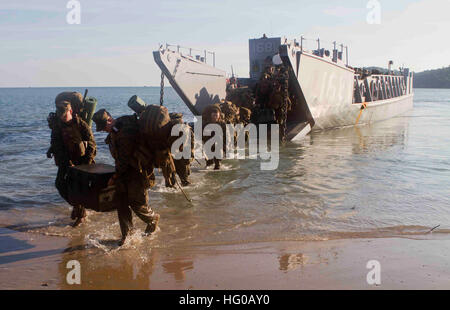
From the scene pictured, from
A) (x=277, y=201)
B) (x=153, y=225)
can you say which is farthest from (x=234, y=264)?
(x=277, y=201)

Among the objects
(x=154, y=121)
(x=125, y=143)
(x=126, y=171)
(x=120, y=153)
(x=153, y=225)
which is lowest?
(x=153, y=225)

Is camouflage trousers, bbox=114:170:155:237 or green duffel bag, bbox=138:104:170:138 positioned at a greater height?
green duffel bag, bbox=138:104:170:138

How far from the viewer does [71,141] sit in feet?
18.0

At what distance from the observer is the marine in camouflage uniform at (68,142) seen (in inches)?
214

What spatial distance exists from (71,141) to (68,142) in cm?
5

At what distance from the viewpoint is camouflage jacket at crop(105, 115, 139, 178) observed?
180 inches

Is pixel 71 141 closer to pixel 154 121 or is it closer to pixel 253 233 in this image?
pixel 154 121

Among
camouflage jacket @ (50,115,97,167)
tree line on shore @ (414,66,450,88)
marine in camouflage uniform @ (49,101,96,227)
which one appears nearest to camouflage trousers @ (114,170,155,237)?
marine in camouflage uniform @ (49,101,96,227)

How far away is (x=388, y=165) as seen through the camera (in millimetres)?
10250

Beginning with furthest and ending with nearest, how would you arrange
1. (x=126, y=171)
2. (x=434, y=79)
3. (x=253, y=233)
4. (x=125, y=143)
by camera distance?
(x=434, y=79), (x=253, y=233), (x=126, y=171), (x=125, y=143)

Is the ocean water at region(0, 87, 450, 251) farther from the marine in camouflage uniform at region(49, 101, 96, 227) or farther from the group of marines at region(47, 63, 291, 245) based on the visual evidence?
the marine in camouflage uniform at region(49, 101, 96, 227)

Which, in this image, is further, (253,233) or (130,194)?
(253,233)

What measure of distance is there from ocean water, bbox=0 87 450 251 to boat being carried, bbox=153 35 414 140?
3.21 meters

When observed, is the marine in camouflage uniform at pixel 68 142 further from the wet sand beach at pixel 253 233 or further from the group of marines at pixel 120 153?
the wet sand beach at pixel 253 233
